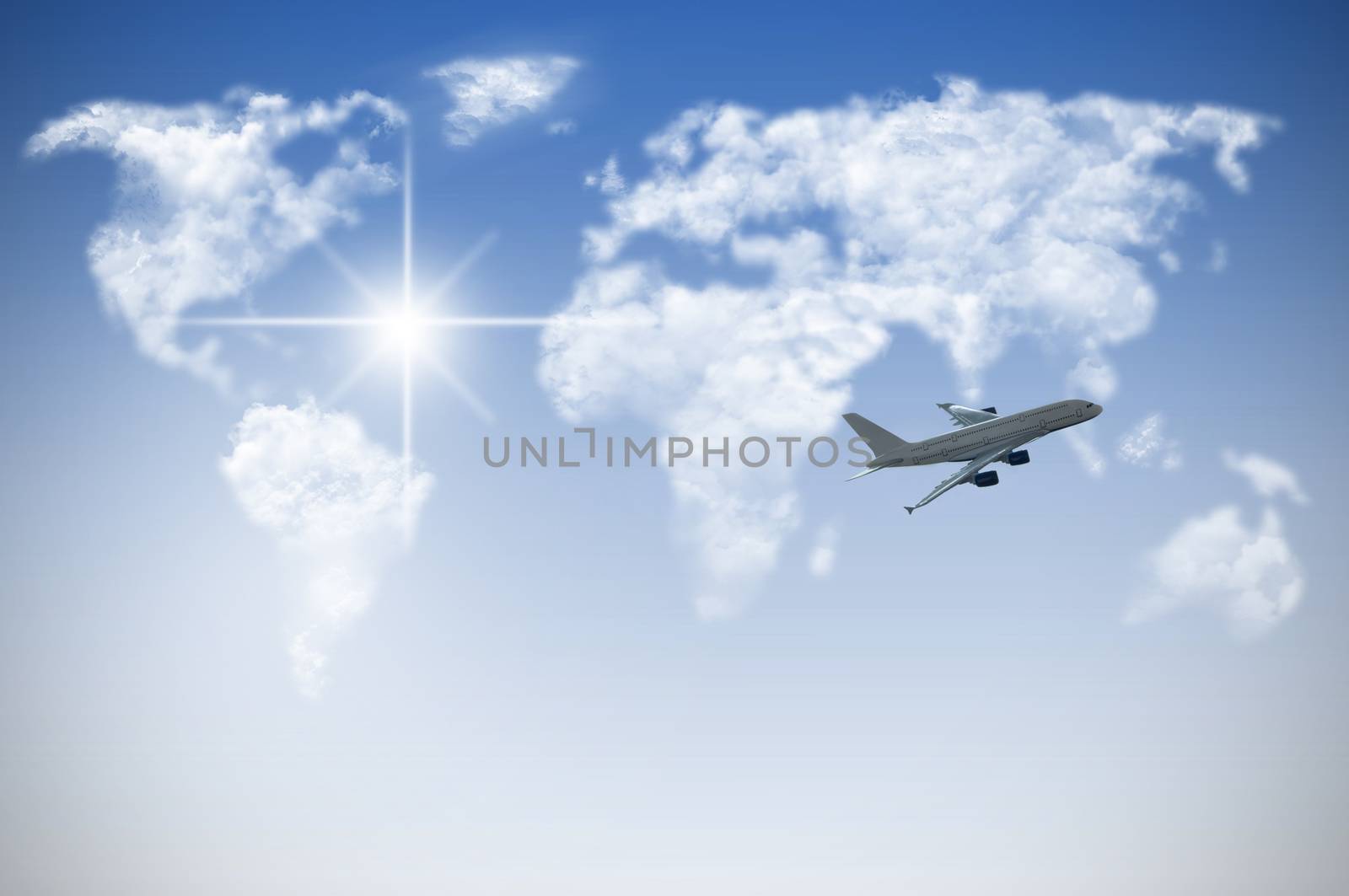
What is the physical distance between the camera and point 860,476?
196 m

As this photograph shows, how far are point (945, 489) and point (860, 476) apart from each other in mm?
17353

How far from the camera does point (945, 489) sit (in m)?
189
